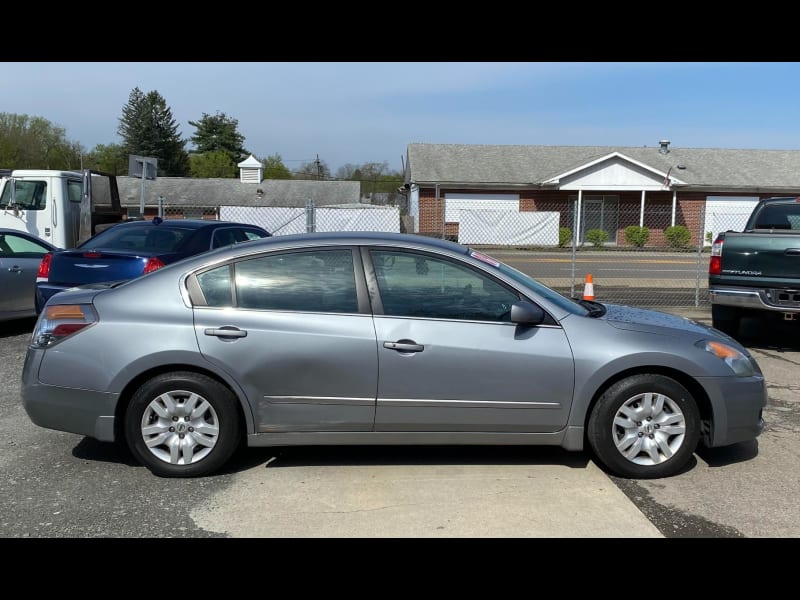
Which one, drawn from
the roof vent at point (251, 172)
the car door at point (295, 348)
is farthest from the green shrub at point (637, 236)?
the car door at point (295, 348)

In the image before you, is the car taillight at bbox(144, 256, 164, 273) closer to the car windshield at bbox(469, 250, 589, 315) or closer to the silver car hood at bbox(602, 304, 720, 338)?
the car windshield at bbox(469, 250, 589, 315)

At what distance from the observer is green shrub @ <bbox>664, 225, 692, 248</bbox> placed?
101ft

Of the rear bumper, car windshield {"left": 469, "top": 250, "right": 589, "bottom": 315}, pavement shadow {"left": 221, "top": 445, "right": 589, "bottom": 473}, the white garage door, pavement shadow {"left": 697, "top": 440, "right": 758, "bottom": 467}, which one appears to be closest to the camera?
car windshield {"left": 469, "top": 250, "right": 589, "bottom": 315}

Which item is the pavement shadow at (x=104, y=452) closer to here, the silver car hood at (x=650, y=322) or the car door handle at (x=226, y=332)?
the car door handle at (x=226, y=332)

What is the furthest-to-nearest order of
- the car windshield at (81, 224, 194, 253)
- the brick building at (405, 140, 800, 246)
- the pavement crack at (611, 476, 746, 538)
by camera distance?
the brick building at (405, 140, 800, 246) < the car windshield at (81, 224, 194, 253) < the pavement crack at (611, 476, 746, 538)

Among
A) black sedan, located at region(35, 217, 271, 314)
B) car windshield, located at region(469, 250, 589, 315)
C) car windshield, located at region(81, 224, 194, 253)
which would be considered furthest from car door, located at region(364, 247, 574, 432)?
car windshield, located at region(81, 224, 194, 253)

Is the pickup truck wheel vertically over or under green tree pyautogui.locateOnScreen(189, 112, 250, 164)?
under

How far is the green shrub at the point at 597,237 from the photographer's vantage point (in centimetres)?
2969

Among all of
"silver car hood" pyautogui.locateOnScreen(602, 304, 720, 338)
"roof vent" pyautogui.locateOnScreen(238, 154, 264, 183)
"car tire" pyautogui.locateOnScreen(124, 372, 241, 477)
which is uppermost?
"roof vent" pyautogui.locateOnScreen(238, 154, 264, 183)

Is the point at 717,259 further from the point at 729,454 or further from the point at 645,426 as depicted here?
the point at 645,426
